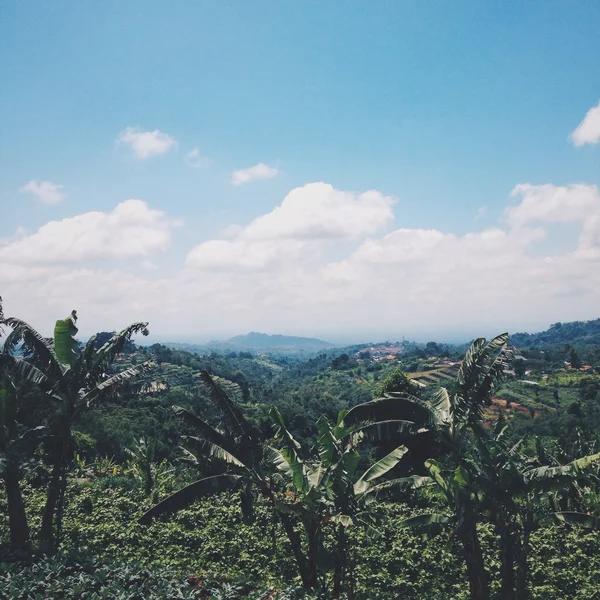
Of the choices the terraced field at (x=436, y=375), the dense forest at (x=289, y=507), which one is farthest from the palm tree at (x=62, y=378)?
the terraced field at (x=436, y=375)

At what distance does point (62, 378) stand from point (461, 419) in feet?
36.3

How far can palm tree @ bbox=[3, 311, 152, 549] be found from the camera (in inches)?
529

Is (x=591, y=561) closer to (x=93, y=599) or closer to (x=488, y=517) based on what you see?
(x=488, y=517)

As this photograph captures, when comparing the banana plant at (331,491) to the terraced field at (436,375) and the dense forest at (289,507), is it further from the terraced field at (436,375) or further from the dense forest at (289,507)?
the terraced field at (436,375)

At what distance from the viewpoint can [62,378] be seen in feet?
44.2

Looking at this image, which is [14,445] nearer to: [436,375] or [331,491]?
[331,491]

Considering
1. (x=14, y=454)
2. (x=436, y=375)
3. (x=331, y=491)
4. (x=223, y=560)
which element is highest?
(x=14, y=454)

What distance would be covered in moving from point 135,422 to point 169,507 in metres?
35.2

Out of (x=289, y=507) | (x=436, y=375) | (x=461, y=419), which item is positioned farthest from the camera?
(x=436, y=375)

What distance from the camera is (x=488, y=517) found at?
10859mm

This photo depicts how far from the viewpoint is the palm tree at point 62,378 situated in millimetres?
13430

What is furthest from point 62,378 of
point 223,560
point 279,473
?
point 223,560

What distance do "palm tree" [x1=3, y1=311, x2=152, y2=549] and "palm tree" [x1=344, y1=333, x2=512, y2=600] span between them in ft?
24.6

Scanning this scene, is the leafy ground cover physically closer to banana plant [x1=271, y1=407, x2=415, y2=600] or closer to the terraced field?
banana plant [x1=271, y1=407, x2=415, y2=600]
